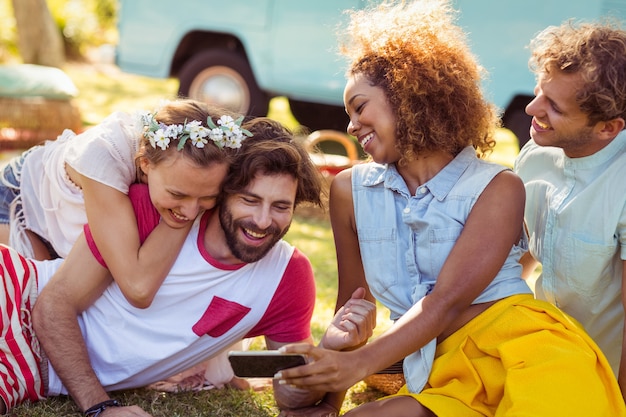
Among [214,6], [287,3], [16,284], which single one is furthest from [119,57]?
[16,284]

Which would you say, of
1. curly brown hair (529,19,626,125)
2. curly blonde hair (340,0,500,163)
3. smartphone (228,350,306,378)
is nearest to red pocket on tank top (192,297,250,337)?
smartphone (228,350,306,378)

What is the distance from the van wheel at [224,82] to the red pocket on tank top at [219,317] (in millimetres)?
5765

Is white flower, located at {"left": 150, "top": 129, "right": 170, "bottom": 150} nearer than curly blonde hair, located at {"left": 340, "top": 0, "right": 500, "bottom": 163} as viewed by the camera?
No

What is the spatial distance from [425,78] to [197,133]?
88 centimetres

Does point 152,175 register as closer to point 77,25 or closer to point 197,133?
point 197,133

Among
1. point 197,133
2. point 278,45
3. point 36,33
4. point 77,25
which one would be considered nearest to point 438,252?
point 197,133

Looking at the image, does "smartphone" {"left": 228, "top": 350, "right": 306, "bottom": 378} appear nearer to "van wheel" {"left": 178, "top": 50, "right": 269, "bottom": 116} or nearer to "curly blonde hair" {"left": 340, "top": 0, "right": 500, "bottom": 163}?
"curly blonde hair" {"left": 340, "top": 0, "right": 500, "bottom": 163}

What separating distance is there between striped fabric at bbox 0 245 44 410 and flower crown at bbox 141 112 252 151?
0.74 meters

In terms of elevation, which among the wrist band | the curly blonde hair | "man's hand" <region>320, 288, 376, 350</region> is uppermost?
the curly blonde hair

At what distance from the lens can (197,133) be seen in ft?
9.91

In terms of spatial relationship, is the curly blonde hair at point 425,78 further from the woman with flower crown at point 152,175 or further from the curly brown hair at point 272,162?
the woman with flower crown at point 152,175

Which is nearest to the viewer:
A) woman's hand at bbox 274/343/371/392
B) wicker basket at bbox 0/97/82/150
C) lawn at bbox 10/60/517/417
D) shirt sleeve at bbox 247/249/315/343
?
woman's hand at bbox 274/343/371/392

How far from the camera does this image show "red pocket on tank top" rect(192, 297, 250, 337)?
125 inches

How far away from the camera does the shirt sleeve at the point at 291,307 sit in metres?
3.27
